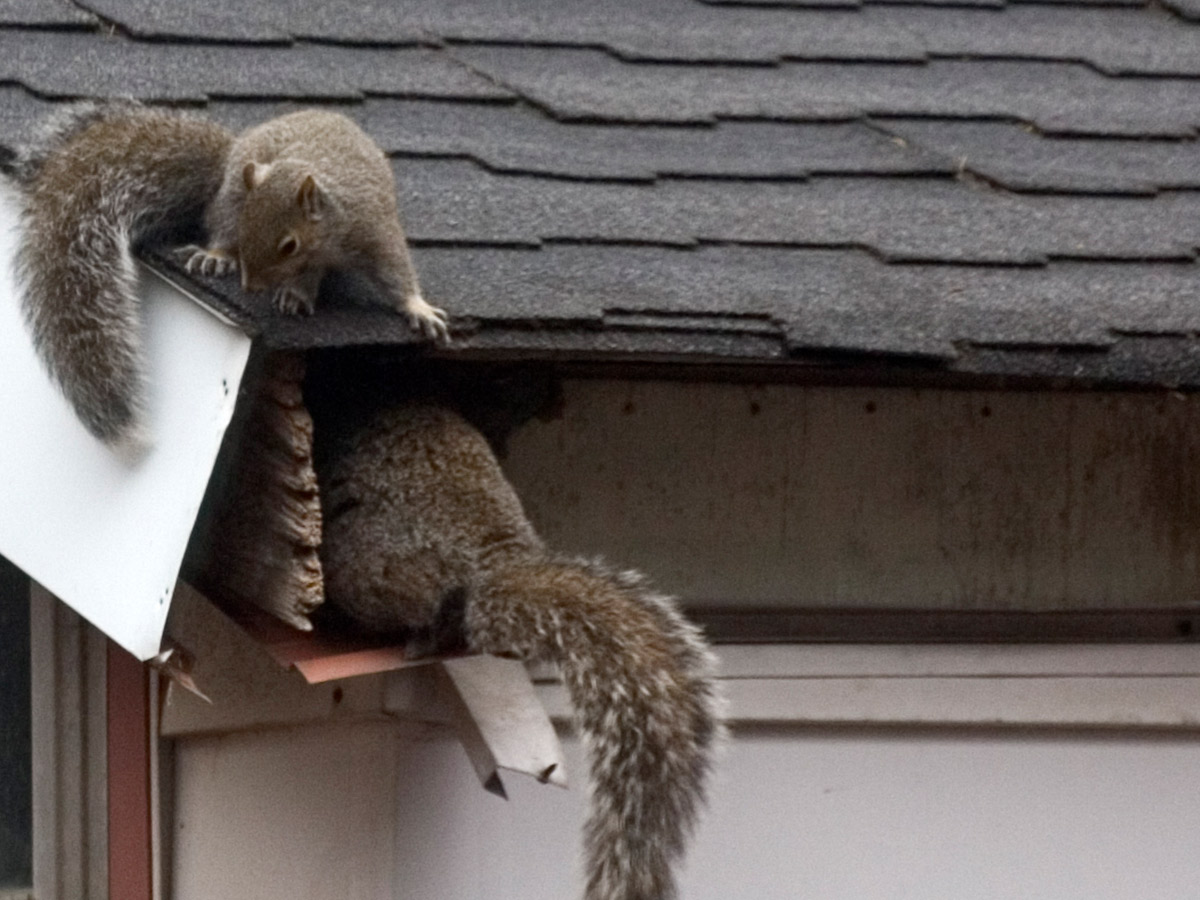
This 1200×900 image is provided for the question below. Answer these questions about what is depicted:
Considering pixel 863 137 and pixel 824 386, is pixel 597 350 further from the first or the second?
pixel 863 137

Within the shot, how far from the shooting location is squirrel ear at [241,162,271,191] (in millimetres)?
2211

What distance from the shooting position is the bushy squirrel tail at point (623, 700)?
1.95 m

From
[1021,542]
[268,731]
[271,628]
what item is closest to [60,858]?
[268,731]

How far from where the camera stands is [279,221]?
7.04 feet

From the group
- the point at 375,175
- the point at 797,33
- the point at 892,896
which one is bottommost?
the point at 892,896

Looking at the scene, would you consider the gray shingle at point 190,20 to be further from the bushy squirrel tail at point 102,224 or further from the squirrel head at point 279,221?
the squirrel head at point 279,221

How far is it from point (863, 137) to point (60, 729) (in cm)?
132

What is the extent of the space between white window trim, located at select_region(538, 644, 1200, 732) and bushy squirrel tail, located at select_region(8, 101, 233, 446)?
85cm

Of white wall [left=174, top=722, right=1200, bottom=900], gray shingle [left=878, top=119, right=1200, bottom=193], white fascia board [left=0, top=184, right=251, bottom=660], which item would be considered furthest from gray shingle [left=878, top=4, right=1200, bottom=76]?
white fascia board [left=0, top=184, right=251, bottom=660]

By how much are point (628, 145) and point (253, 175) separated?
1.89 feet

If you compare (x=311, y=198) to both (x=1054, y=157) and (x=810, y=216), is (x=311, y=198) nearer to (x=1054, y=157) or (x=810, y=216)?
(x=810, y=216)

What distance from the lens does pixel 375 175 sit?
227 cm

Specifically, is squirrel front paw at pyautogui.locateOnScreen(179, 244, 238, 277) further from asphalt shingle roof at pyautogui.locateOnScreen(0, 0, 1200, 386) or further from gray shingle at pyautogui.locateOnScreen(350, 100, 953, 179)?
gray shingle at pyautogui.locateOnScreen(350, 100, 953, 179)

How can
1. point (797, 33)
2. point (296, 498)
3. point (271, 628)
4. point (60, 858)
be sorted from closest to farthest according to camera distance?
1. point (296, 498)
2. point (271, 628)
3. point (60, 858)
4. point (797, 33)
